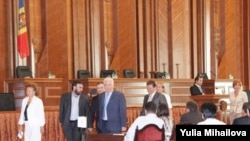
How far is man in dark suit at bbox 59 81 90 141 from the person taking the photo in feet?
30.5

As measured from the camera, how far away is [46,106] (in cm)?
1438

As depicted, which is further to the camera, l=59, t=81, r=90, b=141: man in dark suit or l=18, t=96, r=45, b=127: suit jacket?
l=59, t=81, r=90, b=141: man in dark suit

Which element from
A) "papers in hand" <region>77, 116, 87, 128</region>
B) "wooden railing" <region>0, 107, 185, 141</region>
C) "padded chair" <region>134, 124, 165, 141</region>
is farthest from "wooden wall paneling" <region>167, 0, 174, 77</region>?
"padded chair" <region>134, 124, 165, 141</region>

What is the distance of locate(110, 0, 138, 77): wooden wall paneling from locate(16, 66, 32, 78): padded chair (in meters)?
3.86

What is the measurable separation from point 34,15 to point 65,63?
1612 mm

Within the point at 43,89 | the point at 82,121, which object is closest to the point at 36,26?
the point at 43,89

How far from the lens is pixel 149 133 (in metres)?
6.12

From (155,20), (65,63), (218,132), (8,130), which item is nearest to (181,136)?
(218,132)

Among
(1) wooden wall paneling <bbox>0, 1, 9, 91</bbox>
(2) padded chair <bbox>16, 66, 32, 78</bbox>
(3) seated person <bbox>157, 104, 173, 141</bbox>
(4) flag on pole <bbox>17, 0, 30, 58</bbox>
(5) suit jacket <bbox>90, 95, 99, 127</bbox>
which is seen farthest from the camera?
(1) wooden wall paneling <bbox>0, 1, 9, 91</bbox>

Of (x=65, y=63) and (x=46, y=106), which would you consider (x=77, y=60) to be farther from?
(x=46, y=106)

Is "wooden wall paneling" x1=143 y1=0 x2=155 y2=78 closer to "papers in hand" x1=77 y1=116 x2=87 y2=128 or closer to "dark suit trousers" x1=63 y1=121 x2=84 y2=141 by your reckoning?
"dark suit trousers" x1=63 y1=121 x2=84 y2=141

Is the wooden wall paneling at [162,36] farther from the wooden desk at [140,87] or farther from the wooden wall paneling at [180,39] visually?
the wooden desk at [140,87]

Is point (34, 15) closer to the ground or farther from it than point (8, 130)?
farther from it

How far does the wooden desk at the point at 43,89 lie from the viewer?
45.5ft
